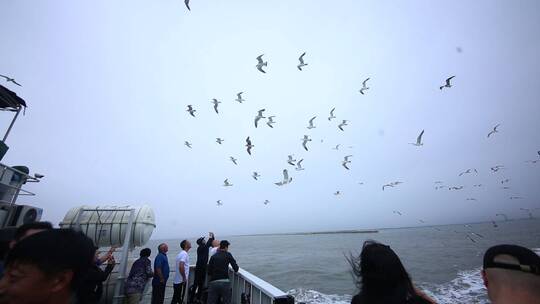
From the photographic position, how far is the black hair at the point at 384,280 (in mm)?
2549

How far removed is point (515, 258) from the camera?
6.20 feet

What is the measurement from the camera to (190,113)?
49.1 ft

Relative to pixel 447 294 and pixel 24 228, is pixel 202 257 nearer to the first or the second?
pixel 24 228

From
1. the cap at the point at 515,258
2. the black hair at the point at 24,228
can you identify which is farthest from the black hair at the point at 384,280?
the black hair at the point at 24,228

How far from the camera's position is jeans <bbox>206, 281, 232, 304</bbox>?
25.1ft

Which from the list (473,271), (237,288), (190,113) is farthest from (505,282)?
(473,271)

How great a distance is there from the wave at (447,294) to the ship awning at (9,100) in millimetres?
18091

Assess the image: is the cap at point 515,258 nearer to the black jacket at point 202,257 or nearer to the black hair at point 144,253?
the black hair at point 144,253

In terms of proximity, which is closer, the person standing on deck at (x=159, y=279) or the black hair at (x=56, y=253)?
the black hair at (x=56, y=253)

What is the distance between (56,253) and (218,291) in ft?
23.0

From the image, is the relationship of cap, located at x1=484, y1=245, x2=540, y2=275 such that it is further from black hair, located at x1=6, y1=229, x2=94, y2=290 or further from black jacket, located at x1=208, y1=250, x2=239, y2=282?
black jacket, located at x1=208, y1=250, x2=239, y2=282

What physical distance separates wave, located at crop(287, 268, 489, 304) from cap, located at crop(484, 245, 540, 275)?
59.0 ft

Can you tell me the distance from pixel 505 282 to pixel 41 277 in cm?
307

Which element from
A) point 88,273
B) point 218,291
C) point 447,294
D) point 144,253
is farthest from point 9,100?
point 447,294
